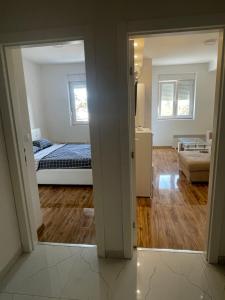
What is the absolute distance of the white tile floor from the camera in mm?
1583

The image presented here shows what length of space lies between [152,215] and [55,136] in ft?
13.4

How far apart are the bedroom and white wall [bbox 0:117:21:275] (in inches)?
15.7

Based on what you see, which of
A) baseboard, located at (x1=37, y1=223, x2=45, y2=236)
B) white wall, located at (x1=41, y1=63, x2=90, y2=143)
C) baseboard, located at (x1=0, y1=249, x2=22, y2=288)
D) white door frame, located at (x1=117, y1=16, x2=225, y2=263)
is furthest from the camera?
white wall, located at (x1=41, y1=63, x2=90, y2=143)

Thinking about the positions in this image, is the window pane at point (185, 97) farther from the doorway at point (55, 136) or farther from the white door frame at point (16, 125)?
the white door frame at point (16, 125)

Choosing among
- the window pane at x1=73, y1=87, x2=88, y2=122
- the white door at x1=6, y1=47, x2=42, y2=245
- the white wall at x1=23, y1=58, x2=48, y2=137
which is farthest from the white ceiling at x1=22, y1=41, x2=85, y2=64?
the white door at x1=6, y1=47, x2=42, y2=245

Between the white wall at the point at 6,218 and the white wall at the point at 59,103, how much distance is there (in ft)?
12.9

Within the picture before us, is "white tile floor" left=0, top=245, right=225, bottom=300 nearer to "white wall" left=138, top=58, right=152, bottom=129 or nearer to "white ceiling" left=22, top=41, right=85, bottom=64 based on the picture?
"white ceiling" left=22, top=41, right=85, bottom=64

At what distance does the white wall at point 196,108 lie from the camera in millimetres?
6012

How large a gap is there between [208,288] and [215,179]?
866 millimetres

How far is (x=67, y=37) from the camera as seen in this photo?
1566 mm

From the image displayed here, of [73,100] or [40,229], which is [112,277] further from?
[73,100]

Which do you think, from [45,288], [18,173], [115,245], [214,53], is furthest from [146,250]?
[214,53]

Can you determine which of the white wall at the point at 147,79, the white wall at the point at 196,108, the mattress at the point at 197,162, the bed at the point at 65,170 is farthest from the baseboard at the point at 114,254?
the white wall at the point at 196,108

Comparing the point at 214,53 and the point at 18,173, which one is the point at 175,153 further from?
the point at 18,173
